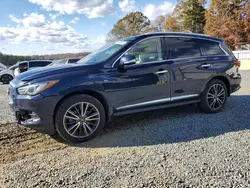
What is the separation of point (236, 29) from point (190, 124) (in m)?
27.1

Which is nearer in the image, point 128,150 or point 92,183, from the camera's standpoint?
point 92,183

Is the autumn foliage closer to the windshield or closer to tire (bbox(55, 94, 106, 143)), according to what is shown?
the windshield

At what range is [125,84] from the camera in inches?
159

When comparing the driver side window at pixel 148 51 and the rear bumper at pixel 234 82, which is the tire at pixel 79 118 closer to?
the driver side window at pixel 148 51

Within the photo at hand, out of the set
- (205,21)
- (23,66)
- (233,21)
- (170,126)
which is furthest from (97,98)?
(205,21)

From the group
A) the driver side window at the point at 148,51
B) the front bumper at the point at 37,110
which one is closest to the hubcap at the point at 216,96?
the driver side window at the point at 148,51

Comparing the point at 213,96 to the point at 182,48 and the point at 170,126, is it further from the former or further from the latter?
the point at 170,126

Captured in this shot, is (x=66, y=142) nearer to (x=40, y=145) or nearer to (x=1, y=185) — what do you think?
(x=40, y=145)

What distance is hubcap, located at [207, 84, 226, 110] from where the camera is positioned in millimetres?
4980

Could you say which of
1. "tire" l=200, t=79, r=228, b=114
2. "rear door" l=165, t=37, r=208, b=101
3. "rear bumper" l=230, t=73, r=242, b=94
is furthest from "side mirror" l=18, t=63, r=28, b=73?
"rear bumper" l=230, t=73, r=242, b=94

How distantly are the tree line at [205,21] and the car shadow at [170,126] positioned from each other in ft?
83.5

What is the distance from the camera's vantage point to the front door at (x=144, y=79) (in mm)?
4023

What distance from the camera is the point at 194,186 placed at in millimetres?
2457

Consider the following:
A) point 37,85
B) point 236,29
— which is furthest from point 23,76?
point 236,29
